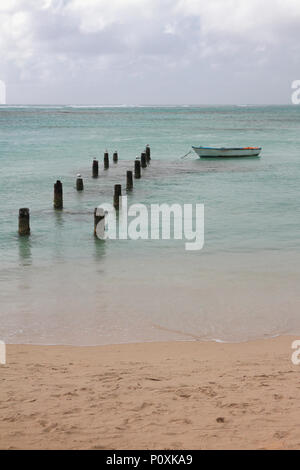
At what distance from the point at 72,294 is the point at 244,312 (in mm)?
3643

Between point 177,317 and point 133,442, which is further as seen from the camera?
point 177,317

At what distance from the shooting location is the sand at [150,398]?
18.4ft

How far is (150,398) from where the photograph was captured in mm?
6570

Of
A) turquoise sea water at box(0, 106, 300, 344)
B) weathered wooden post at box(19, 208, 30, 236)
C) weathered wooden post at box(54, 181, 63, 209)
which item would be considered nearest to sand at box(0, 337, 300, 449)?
turquoise sea water at box(0, 106, 300, 344)

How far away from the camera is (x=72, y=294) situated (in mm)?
12008

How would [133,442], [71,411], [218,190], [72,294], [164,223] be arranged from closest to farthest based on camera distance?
[133,442]
[71,411]
[72,294]
[164,223]
[218,190]

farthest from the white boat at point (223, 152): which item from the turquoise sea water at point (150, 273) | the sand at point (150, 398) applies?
the sand at point (150, 398)

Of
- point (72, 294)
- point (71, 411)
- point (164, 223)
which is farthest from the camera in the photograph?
point (164, 223)

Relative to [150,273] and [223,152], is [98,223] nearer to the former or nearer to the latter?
[150,273]

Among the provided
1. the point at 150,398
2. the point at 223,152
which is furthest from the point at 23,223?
the point at 223,152

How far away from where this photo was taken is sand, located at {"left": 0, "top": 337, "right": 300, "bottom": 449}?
5598 millimetres

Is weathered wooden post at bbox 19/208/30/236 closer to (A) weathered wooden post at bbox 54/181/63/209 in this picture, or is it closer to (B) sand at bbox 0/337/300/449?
(A) weathered wooden post at bbox 54/181/63/209

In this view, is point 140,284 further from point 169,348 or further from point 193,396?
point 193,396
